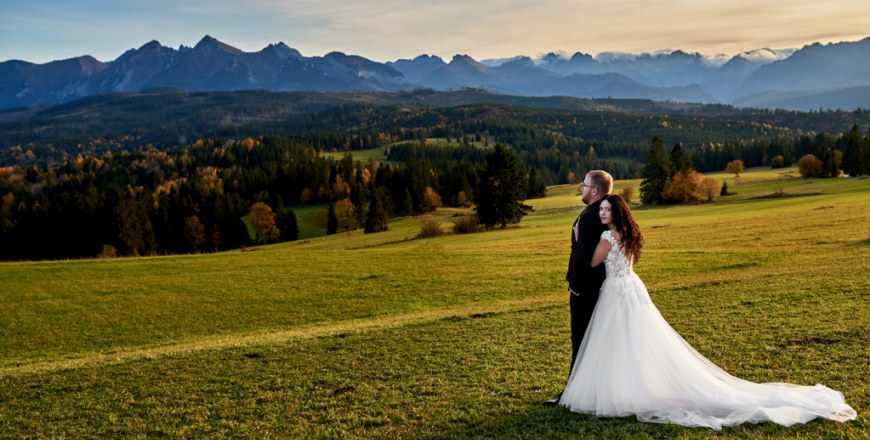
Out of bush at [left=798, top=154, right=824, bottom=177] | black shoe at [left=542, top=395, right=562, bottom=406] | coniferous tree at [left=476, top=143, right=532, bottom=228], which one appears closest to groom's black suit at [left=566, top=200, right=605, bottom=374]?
black shoe at [left=542, top=395, right=562, bottom=406]

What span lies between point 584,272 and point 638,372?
2.06 m

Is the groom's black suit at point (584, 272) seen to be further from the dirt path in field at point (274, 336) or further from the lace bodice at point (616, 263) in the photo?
the dirt path in field at point (274, 336)

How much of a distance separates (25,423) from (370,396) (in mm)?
7810

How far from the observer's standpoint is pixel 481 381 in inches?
493

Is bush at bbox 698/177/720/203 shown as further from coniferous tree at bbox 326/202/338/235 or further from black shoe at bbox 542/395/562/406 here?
black shoe at bbox 542/395/562/406

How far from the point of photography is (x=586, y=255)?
10164 millimetres

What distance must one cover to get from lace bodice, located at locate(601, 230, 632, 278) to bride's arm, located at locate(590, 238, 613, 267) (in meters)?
0.19

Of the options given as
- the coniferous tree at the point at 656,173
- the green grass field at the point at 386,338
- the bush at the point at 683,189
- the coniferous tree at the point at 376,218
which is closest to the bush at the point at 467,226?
the coniferous tree at the point at 376,218

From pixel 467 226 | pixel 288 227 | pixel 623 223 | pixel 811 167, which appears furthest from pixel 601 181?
pixel 811 167

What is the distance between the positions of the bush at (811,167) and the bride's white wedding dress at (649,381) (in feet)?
412

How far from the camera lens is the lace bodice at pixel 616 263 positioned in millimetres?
10125

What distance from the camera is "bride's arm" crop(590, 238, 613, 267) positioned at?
32.5 ft

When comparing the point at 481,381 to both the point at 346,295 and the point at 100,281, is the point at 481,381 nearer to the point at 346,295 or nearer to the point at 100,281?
the point at 346,295

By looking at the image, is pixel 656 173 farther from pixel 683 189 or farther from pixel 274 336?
pixel 274 336
